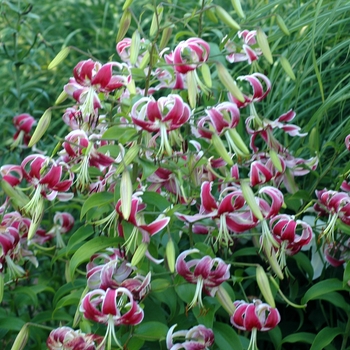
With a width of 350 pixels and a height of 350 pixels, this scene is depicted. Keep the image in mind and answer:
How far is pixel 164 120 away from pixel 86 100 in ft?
0.54

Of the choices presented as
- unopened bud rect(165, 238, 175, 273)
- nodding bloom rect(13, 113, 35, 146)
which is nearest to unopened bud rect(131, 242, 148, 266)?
unopened bud rect(165, 238, 175, 273)

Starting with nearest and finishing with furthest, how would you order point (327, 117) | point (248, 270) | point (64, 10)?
point (248, 270)
point (327, 117)
point (64, 10)

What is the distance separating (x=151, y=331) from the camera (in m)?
1.08

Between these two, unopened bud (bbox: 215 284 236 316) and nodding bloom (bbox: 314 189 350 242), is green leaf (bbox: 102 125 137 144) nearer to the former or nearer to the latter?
unopened bud (bbox: 215 284 236 316)

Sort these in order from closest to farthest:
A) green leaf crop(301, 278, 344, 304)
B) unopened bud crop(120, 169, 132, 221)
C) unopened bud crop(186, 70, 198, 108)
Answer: unopened bud crop(120, 169, 132, 221), unopened bud crop(186, 70, 198, 108), green leaf crop(301, 278, 344, 304)

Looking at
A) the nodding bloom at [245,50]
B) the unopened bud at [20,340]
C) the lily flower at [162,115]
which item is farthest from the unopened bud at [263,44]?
the unopened bud at [20,340]

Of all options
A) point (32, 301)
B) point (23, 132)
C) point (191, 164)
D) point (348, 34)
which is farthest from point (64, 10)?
point (191, 164)

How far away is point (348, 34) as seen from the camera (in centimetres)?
160

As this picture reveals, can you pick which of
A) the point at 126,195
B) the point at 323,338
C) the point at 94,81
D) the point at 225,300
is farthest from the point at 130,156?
the point at 323,338

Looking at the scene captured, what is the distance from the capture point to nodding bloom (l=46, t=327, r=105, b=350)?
1.01 metres

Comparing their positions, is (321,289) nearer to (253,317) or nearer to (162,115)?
(253,317)

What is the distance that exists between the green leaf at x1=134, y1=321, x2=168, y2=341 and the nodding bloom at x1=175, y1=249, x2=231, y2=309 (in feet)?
0.18

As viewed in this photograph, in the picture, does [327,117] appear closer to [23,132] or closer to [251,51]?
[251,51]

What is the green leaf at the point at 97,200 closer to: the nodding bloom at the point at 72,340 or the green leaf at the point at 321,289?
the nodding bloom at the point at 72,340
